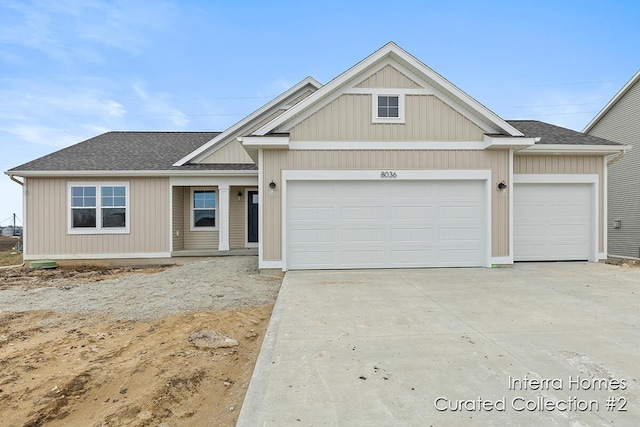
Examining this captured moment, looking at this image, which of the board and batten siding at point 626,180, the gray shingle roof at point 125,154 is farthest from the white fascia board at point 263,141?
the board and batten siding at point 626,180

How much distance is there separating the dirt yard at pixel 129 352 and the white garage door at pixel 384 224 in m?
1.70

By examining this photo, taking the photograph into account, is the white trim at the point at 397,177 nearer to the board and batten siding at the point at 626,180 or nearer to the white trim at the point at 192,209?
the white trim at the point at 192,209

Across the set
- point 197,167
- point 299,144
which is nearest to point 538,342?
point 299,144

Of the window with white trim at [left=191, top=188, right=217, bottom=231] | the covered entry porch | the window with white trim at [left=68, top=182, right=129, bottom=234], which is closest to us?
the window with white trim at [left=68, top=182, right=129, bottom=234]

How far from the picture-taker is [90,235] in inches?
428

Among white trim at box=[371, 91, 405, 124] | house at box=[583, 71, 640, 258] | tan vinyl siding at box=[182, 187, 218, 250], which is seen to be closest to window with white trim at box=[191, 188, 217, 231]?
tan vinyl siding at box=[182, 187, 218, 250]

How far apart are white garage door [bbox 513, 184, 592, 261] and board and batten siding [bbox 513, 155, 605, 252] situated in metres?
0.31

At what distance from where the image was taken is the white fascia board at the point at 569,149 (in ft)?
29.7

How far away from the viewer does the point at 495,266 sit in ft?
27.7

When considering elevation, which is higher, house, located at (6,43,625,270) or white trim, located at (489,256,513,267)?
house, located at (6,43,625,270)

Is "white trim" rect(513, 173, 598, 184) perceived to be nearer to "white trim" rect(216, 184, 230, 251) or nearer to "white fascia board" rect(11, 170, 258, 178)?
"white fascia board" rect(11, 170, 258, 178)

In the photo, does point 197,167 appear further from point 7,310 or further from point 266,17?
point 266,17

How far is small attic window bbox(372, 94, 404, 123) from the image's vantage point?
8383 mm

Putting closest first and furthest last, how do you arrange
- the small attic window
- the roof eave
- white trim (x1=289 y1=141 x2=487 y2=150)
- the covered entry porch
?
white trim (x1=289 y1=141 x2=487 y2=150) → the small attic window → the roof eave → the covered entry porch
